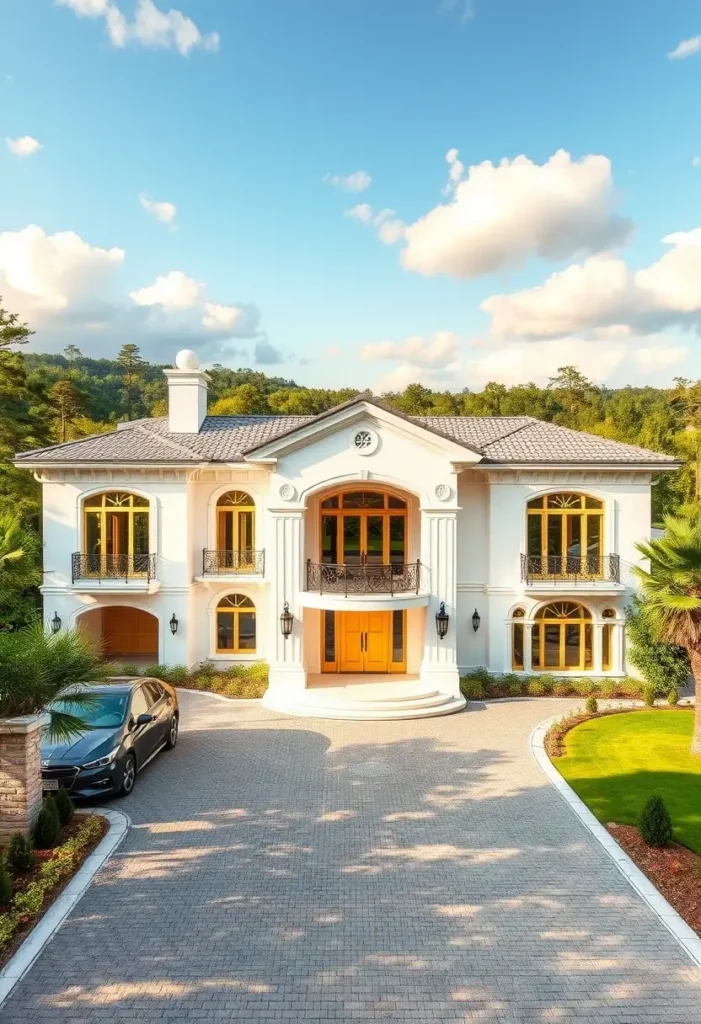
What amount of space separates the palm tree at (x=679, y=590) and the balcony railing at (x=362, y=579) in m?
5.81

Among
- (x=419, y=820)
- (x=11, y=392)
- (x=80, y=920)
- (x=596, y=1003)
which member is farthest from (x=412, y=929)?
(x=11, y=392)

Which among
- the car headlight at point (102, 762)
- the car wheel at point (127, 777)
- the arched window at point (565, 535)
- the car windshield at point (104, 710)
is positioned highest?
the arched window at point (565, 535)

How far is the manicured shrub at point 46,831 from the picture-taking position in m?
8.55

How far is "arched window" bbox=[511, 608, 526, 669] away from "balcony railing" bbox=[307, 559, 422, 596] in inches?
133

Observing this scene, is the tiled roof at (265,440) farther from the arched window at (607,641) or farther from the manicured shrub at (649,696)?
the manicured shrub at (649,696)

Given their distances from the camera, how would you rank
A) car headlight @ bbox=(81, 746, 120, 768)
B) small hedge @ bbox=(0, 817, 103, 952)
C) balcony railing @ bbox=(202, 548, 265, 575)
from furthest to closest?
1. balcony railing @ bbox=(202, 548, 265, 575)
2. car headlight @ bbox=(81, 746, 120, 768)
3. small hedge @ bbox=(0, 817, 103, 952)

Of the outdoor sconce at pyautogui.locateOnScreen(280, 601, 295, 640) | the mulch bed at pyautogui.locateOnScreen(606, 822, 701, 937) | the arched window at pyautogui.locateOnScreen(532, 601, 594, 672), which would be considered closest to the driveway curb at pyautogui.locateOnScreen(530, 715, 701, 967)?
the mulch bed at pyautogui.locateOnScreen(606, 822, 701, 937)

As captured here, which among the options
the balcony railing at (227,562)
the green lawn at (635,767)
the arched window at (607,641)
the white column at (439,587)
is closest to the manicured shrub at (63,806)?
the green lawn at (635,767)

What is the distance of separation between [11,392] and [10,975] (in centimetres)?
2400

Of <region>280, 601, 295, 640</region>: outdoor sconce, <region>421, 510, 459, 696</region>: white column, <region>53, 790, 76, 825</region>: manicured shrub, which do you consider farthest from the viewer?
<region>421, 510, 459, 696</region>: white column

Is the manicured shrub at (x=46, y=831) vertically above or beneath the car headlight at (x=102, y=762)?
beneath

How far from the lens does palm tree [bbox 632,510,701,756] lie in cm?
1251

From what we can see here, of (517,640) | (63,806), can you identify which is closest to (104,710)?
(63,806)

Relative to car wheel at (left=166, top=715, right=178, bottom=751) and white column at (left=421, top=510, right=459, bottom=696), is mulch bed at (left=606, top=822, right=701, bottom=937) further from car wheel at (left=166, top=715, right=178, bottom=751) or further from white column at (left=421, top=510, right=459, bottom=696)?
car wheel at (left=166, top=715, right=178, bottom=751)
